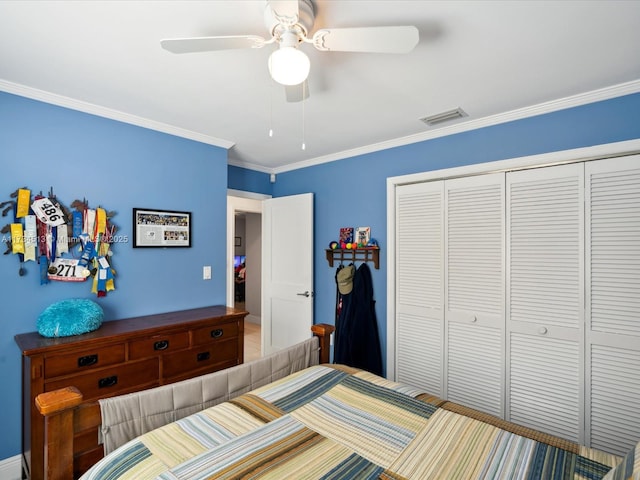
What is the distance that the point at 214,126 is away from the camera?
275 centimetres

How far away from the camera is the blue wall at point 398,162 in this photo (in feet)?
6.99

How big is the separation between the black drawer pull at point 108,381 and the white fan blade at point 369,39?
225 cm

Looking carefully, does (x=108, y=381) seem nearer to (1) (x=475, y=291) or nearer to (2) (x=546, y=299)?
(1) (x=475, y=291)

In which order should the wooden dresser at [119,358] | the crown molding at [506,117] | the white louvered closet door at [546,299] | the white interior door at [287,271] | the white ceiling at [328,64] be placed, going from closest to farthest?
1. the white ceiling at [328,64]
2. the wooden dresser at [119,358]
3. the crown molding at [506,117]
4. the white louvered closet door at [546,299]
5. the white interior door at [287,271]

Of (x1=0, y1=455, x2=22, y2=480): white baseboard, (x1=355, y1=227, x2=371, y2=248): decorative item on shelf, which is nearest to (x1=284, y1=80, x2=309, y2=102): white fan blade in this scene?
(x1=355, y1=227, x2=371, y2=248): decorative item on shelf

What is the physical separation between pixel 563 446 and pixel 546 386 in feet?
4.14

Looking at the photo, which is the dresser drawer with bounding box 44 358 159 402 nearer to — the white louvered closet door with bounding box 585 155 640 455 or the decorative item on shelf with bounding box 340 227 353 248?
the decorative item on shelf with bounding box 340 227 353 248

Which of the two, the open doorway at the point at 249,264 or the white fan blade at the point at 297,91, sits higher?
the white fan blade at the point at 297,91

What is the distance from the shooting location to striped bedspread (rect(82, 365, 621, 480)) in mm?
1057

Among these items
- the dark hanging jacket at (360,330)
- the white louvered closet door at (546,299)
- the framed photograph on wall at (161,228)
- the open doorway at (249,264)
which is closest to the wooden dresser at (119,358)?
→ the framed photograph on wall at (161,228)

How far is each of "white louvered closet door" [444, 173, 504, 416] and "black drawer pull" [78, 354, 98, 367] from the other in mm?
2532

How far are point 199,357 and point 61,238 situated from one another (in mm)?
1260

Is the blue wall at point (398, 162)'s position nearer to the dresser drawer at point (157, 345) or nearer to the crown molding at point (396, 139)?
the crown molding at point (396, 139)

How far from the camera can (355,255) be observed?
3344 millimetres
